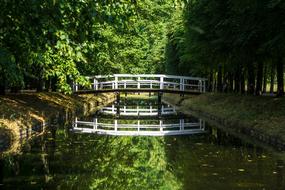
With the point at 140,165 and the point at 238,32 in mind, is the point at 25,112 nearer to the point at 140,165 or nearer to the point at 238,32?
the point at 238,32

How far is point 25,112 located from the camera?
80.7 ft

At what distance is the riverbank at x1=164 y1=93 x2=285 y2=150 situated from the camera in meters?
20.4

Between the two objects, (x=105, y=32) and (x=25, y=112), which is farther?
(x=105, y=32)

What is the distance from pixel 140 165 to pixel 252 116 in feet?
39.2

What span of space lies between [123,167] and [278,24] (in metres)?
11.2

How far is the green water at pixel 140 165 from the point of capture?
11750 mm

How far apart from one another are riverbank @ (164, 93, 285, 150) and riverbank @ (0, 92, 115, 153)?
946 cm

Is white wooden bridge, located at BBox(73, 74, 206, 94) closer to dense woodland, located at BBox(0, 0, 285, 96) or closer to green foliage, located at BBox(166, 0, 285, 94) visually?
dense woodland, located at BBox(0, 0, 285, 96)

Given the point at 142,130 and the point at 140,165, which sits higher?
the point at 142,130

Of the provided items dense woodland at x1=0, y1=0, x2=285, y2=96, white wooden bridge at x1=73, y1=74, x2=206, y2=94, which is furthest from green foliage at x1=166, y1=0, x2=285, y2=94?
white wooden bridge at x1=73, y1=74, x2=206, y2=94

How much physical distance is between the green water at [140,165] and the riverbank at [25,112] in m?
0.75

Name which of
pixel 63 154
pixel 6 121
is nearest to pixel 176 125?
pixel 6 121

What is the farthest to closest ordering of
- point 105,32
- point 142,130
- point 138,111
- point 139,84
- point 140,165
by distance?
point 139,84 < point 105,32 < point 138,111 < point 142,130 < point 140,165

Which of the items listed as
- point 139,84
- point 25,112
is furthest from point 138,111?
point 25,112
